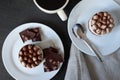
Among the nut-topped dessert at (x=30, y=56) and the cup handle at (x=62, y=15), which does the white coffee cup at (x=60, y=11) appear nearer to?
the cup handle at (x=62, y=15)

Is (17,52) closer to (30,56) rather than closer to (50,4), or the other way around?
(30,56)

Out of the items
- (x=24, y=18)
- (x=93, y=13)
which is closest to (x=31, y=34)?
(x=24, y=18)

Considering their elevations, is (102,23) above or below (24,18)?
below

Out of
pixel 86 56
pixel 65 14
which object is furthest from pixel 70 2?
pixel 86 56

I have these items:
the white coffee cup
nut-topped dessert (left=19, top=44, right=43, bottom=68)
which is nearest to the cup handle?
the white coffee cup

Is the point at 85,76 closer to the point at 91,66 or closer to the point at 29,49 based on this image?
the point at 91,66
